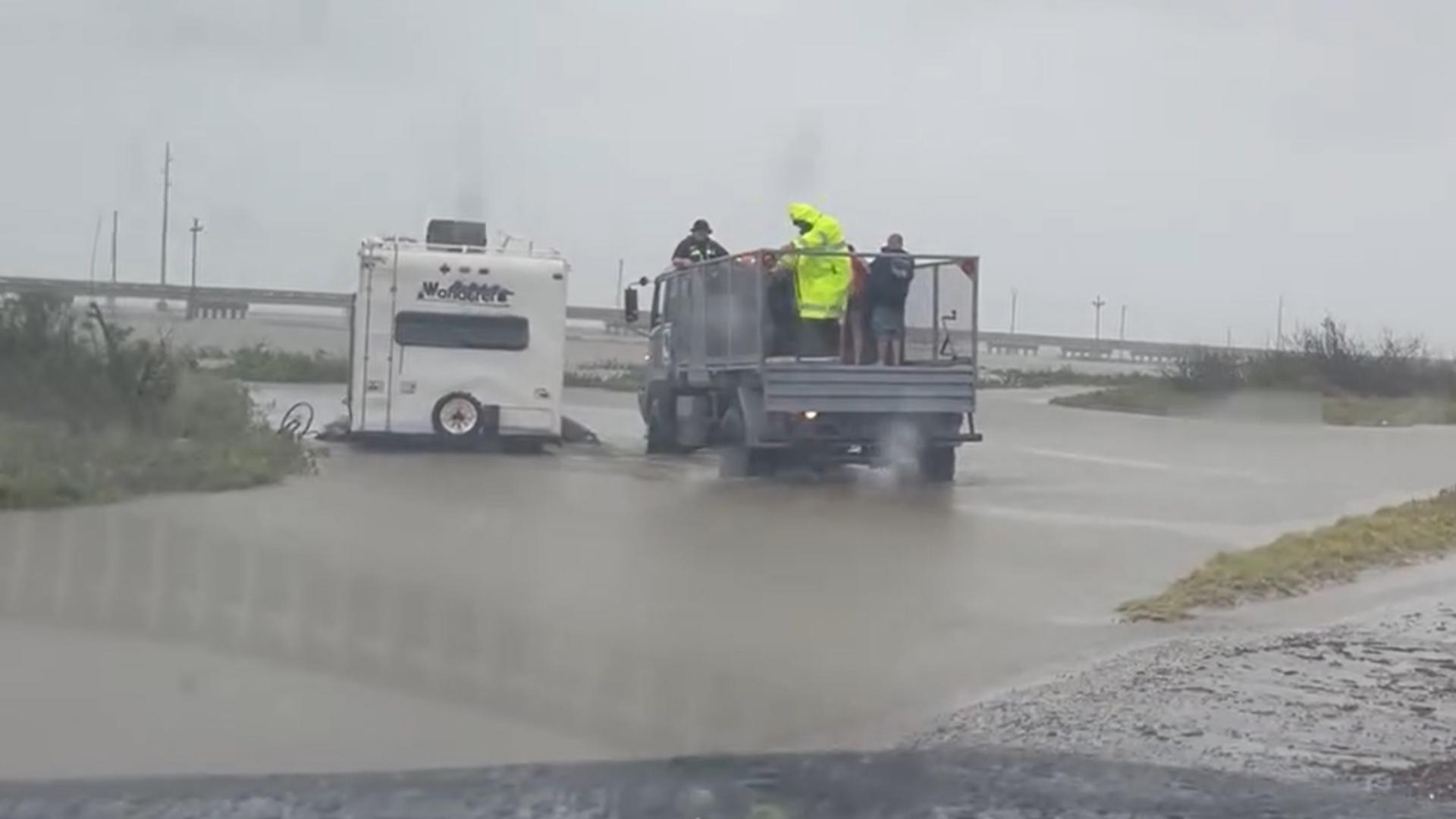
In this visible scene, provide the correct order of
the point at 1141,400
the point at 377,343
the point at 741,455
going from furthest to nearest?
the point at 1141,400 < the point at 377,343 < the point at 741,455

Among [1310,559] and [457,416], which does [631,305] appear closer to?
[457,416]

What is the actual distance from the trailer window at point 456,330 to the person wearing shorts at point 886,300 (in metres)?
4.81

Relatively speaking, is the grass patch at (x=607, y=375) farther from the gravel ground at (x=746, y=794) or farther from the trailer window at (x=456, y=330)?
the gravel ground at (x=746, y=794)

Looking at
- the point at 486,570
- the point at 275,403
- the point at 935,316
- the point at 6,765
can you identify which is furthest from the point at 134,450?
the point at 275,403

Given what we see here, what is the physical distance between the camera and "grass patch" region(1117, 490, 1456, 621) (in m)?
12.9

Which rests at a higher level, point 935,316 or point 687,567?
point 935,316

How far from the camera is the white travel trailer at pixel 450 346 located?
23.8 meters

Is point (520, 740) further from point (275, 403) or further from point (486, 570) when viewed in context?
point (275, 403)

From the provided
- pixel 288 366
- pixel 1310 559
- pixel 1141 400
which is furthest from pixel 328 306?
pixel 1310 559

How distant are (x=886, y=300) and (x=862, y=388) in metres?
1.02

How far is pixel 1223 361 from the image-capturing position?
135ft

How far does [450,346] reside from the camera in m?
23.9

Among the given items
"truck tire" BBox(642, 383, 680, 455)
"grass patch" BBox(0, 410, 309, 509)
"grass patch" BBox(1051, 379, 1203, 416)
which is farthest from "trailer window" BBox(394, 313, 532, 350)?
"grass patch" BBox(1051, 379, 1203, 416)

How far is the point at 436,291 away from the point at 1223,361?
2145 centimetres
